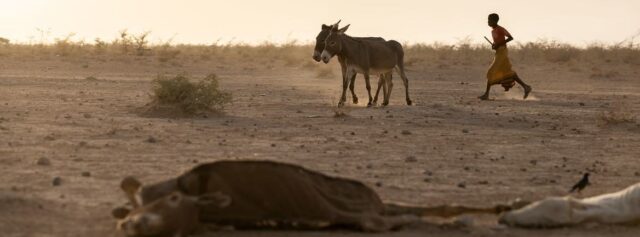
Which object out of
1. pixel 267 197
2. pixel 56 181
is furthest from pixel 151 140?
pixel 267 197

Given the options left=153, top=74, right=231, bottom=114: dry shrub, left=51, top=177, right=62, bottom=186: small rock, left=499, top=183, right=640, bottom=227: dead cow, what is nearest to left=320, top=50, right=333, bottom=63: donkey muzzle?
left=153, top=74, right=231, bottom=114: dry shrub

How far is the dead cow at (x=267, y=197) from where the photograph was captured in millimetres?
6488

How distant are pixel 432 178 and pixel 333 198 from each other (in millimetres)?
2765

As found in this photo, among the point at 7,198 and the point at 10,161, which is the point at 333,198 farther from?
the point at 10,161

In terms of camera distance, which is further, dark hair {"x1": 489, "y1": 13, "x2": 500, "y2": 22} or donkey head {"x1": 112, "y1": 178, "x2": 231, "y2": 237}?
dark hair {"x1": 489, "y1": 13, "x2": 500, "y2": 22}

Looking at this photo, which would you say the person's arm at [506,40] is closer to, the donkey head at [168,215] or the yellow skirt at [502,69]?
the yellow skirt at [502,69]

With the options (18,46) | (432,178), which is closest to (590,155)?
(432,178)

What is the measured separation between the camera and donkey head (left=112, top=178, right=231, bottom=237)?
6.04 meters

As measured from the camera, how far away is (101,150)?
10867mm

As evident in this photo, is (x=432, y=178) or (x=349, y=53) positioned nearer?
(x=432, y=178)

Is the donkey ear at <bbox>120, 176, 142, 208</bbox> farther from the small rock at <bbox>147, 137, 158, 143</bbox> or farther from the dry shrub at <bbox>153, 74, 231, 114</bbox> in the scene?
→ the dry shrub at <bbox>153, 74, 231, 114</bbox>

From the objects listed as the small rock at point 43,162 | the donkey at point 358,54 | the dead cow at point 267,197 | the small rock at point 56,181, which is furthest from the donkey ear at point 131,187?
the donkey at point 358,54

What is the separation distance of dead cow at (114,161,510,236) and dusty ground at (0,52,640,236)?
107 millimetres

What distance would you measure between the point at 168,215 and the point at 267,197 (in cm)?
73
